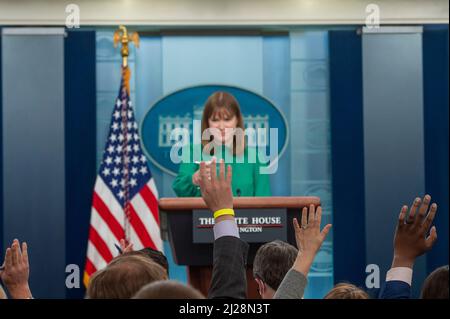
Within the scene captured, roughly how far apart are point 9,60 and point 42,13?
1.29ft

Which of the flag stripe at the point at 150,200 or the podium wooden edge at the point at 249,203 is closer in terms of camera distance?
the podium wooden edge at the point at 249,203

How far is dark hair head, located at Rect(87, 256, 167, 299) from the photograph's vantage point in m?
1.67

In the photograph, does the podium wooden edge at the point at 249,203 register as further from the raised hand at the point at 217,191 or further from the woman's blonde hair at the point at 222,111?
the raised hand at the point at 217,191

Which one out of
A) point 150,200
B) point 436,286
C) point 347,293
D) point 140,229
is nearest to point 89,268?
point 140,229

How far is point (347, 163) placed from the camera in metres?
6.20

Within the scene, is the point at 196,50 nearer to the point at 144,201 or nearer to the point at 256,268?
the point at 144,201

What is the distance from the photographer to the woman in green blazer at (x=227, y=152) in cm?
368

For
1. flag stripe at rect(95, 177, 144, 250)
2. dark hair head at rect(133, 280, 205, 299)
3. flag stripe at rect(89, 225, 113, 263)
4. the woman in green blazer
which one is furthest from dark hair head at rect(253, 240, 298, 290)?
flag stripe at rect(89, 225, 113, 263)

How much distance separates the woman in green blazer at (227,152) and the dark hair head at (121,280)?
6.17 feet

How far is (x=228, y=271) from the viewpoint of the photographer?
169 cm

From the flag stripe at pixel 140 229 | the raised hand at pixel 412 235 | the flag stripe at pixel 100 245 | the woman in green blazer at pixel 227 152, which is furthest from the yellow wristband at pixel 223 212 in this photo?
the flag stripe at pixel 100 245

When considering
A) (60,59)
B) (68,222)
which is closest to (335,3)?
(60,59)

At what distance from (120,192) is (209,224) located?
2.05 meters

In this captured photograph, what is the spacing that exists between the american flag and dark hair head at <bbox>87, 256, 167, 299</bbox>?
3556mm
